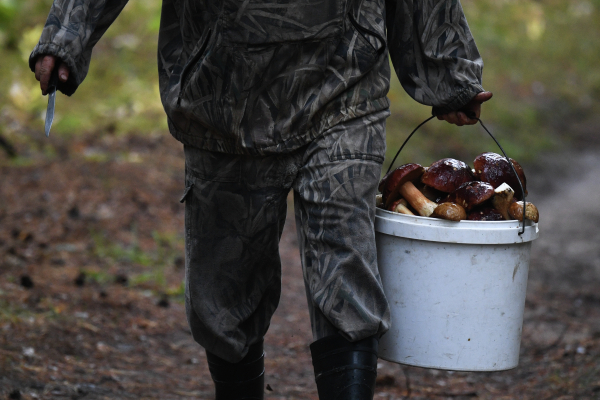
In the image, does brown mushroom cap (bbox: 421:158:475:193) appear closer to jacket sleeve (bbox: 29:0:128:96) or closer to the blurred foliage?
jacket sleeve (bbox: 29:0:128:96)

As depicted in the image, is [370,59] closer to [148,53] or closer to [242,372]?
[242,372]

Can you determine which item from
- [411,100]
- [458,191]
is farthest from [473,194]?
[411,100]

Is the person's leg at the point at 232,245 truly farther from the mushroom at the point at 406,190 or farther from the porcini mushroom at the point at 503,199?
the porcini mushroom at the point at 503,199

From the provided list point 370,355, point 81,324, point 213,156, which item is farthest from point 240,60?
point 81,324

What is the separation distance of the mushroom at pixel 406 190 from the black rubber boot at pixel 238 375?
0.78 m

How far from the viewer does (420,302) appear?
8.17 feet

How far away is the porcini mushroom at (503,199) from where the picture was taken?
8.19 ft

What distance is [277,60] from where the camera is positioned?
2.20m

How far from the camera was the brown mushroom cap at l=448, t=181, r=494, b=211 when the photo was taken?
2.45 metres

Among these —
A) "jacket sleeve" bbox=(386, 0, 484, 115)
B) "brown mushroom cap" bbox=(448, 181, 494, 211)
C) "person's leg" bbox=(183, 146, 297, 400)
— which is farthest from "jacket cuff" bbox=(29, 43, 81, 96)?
"brown mushroom cap" bbox=(448, 181, 494, 211)

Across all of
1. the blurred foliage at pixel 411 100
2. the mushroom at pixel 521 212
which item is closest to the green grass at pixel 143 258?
the blurred foliage at pixel 411 100

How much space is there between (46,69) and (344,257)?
112 centimetres

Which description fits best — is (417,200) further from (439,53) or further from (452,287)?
(439,53)

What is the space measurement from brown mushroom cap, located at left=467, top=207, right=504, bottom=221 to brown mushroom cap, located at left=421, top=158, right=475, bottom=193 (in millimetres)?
137
